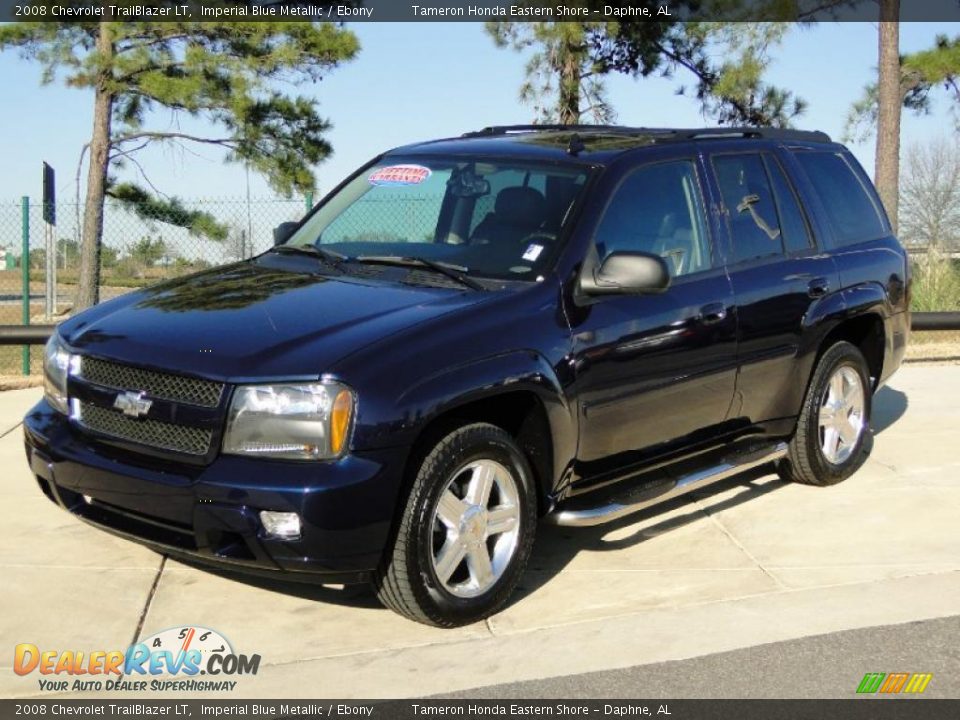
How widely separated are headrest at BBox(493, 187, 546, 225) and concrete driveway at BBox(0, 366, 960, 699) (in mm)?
1565

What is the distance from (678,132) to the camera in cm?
675

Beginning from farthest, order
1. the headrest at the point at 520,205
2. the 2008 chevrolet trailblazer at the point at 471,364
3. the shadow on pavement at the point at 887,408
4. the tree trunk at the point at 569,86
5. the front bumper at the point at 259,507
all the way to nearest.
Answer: the tree trunk at the point at 569,86
the shadow on pavement at the point at 887,408
the headrest at the point at 520,205
the 2008 chevrolet trailblazer at the point at 471,364
the front bumper at the point at 259,507

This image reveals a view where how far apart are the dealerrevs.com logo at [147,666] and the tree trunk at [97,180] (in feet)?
37.8

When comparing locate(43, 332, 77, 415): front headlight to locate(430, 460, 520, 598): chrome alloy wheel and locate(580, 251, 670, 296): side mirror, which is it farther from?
locate(580, 251, 670, 296): side mirror

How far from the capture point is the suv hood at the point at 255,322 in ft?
15.6

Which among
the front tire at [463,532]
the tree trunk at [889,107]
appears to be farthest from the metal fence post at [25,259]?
the tree trunk at [889,107]

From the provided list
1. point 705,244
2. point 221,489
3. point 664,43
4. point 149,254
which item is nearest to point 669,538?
point 705,244

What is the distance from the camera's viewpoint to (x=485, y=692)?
4.57 m

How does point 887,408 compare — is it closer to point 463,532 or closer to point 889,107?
point 463,532

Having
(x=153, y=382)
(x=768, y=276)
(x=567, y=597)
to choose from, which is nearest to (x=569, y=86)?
(x=768, y=276)

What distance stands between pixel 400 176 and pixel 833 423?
2846mm

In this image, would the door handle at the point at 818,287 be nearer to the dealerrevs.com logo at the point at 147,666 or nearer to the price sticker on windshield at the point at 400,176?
the price sticker on windshield at the point at 400,176

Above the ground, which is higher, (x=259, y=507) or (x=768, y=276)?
(x=768, y=276)

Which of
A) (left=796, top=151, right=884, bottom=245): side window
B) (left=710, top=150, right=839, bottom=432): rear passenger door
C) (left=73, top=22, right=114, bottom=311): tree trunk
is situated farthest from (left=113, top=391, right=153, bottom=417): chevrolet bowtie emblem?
(left=73, top=22, right=114, bottom=311): tree trunk
